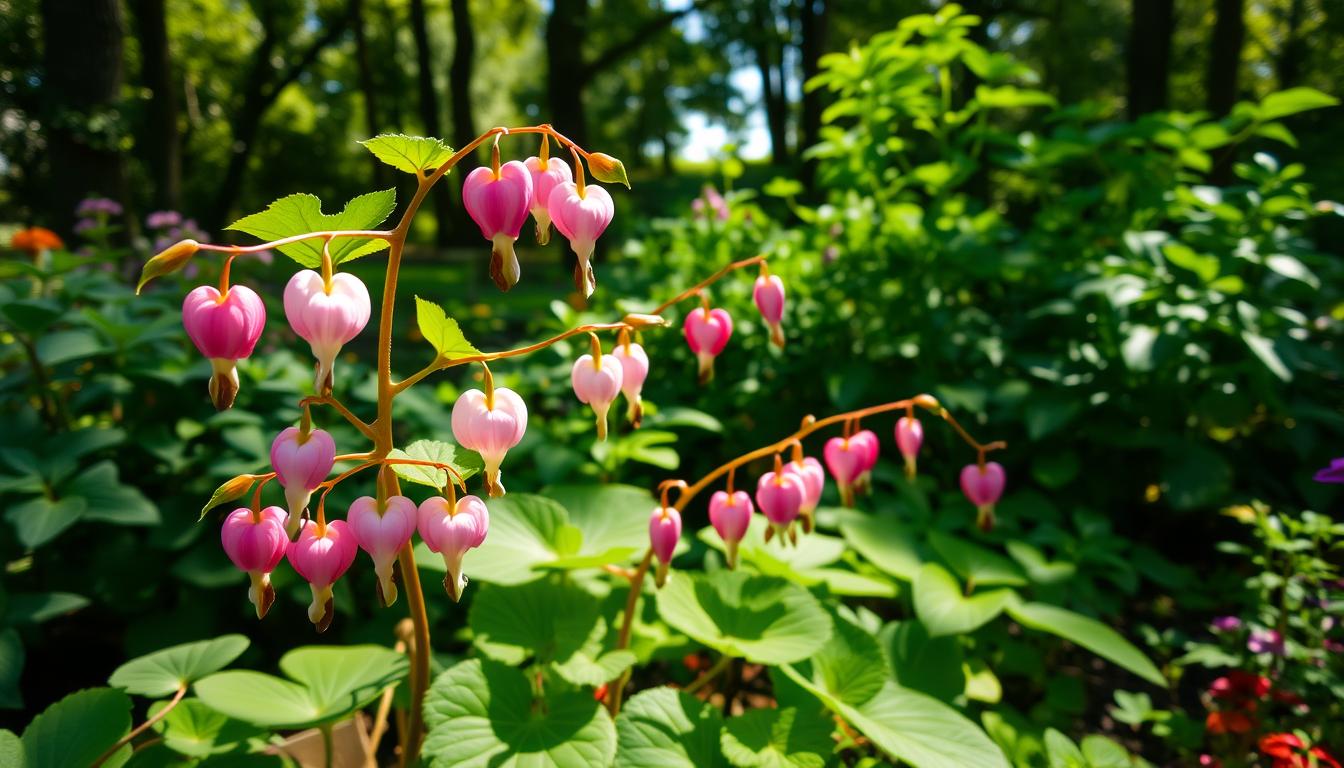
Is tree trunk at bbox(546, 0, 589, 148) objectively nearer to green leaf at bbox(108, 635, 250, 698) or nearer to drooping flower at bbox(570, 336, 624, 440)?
green leaf at bbox(108, 635, 250, 698)

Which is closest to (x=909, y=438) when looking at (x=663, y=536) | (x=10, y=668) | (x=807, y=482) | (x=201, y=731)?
(x=807, y=482)

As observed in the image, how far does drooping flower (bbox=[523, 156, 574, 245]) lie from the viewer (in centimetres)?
94

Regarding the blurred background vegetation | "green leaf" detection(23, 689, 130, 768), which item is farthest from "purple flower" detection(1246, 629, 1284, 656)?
"green leaf" detection(23, 689, 130, 768)

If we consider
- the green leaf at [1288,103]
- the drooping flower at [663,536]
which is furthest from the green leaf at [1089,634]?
the green leaf at [1288,103]

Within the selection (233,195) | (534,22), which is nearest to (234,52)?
(233,195)

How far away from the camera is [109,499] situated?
1.75 m

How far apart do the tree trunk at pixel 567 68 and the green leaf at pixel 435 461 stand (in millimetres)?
7798

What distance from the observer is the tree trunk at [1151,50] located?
5969 mm

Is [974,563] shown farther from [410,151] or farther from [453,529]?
[410,151]

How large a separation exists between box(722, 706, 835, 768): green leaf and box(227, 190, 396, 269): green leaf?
921 millimetres

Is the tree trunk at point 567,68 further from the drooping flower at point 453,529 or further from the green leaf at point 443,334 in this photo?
the drooping flower at point 453,529

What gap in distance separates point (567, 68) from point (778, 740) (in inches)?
329

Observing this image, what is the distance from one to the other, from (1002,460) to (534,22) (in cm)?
2153

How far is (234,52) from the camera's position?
19.2 metres
